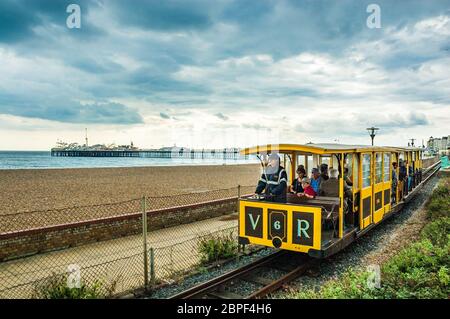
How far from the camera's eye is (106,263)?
709cm

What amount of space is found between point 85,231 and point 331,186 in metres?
6.55

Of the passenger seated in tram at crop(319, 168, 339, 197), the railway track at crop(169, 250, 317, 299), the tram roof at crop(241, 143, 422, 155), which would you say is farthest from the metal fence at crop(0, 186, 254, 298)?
the passenger seated in tram at crop(319, 168, 339, 197)

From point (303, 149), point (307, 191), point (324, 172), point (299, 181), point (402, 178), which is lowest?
point (402, 178)

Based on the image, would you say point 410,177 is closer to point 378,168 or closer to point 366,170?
point 378,168

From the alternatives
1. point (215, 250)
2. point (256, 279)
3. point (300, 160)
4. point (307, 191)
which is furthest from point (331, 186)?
point (215, 250)

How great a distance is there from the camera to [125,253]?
332 inches

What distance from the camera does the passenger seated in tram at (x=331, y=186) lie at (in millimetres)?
8180

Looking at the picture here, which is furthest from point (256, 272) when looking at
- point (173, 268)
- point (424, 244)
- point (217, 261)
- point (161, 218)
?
point (161, 218)

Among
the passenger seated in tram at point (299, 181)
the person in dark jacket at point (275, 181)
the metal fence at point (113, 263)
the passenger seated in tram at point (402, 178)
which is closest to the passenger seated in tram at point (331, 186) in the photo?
the passenger seated in tram at point (299, 181)

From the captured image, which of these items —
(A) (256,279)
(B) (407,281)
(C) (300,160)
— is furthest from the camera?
(C) (300,160)

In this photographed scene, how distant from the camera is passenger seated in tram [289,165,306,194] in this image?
27.3ft

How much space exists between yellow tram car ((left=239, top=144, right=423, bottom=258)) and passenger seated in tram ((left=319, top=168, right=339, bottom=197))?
0.21 m

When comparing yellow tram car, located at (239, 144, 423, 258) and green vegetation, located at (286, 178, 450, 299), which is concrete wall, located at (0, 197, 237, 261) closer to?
yellow tram car, located at (239, 144, 423, 258)
